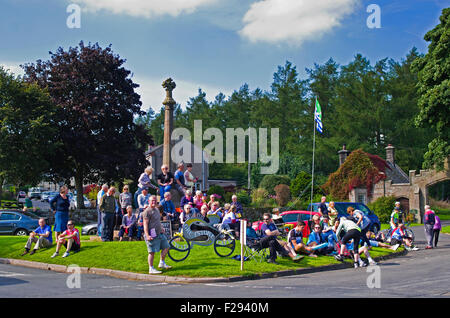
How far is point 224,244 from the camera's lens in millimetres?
15641

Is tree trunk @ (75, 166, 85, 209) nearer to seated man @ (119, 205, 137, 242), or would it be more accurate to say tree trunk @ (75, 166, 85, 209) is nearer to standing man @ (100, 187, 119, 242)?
seated man @ (119, 205, 137, 242)

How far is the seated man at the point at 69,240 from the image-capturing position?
16500 millimetres

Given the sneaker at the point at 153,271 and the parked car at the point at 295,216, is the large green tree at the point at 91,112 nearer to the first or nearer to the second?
the parked car at the point at 295,216

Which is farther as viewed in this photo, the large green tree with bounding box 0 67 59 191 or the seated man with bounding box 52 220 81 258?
the large green tree with bounding box 0 67 59 191

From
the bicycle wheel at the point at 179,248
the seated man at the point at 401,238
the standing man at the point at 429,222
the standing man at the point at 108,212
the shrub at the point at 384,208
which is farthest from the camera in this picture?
the shrub at the point at 384,208

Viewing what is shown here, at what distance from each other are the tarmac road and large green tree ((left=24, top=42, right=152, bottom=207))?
2648 cm

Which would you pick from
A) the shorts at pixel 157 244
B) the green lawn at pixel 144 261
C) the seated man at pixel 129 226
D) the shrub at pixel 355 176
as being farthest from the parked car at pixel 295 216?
the shrub at pixel 355 176

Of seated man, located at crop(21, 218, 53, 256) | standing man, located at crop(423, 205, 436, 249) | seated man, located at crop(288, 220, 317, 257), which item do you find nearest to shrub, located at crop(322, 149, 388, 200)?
standing man, located at crop(423, 205, 436, 249)

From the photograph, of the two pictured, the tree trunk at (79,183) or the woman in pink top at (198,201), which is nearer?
the woman in pink top at (198,201)

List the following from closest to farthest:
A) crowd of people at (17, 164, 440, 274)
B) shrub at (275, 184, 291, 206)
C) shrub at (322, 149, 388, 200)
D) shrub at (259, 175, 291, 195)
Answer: crowd of people at (17, 164, 440, 274) → shrub at (275, 184, 291, 206) → shrub at (322, 149, 388, 200) → shrub at (259, 175, 291, 195)

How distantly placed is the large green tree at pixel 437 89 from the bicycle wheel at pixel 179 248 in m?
25.8

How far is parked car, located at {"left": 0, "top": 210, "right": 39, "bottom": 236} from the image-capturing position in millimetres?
25453

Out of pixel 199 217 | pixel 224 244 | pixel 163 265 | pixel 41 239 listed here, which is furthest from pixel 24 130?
pixel 163 265

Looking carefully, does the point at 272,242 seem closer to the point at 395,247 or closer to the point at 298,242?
the point at 298,242
